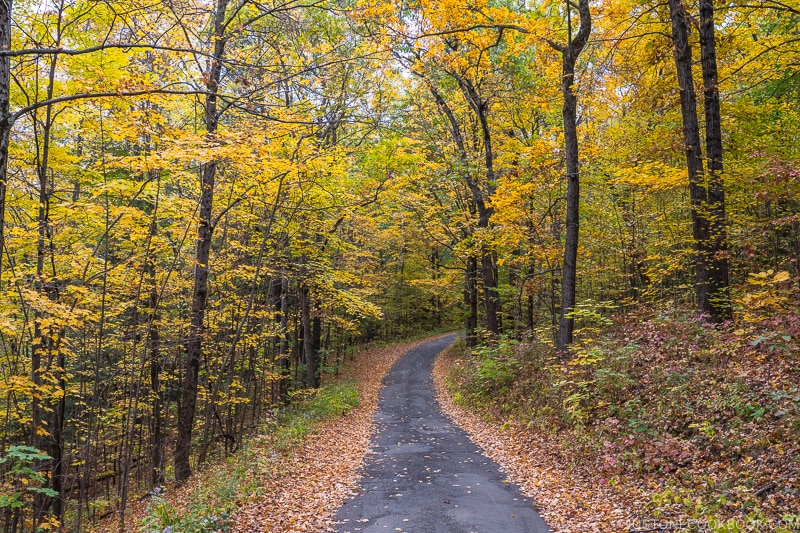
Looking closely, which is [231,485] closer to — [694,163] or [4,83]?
[4,83]

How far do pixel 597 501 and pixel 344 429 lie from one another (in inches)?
296

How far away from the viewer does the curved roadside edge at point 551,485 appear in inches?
235

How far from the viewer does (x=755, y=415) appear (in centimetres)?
627

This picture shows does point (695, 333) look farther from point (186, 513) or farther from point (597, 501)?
point (186, 513)

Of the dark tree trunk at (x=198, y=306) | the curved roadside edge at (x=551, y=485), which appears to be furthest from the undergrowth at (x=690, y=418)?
the dark tree trunk at (x=198, y=306)

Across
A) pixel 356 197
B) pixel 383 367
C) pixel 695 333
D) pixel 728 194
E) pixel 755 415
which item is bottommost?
pixel 383 367

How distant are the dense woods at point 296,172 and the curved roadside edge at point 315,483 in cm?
256

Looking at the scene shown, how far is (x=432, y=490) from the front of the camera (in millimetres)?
7449

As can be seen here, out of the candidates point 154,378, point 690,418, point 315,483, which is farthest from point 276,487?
point 154,378

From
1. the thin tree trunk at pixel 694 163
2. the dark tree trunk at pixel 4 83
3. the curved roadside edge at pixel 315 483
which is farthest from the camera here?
the thin tree trunk at pixel 694 163

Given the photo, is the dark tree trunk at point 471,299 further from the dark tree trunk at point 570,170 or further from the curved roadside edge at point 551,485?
the dark tree trunk at point 570,170

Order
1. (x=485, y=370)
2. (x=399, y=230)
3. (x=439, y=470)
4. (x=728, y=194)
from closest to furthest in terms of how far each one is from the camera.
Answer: (x=439, y=470) < (x=728, y=194) < (x=485, y=370) < (x=399, y=230)

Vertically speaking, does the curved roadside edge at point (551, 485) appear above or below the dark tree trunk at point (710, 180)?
below

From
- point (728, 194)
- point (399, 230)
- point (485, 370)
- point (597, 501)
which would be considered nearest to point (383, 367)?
point (399, 230)
